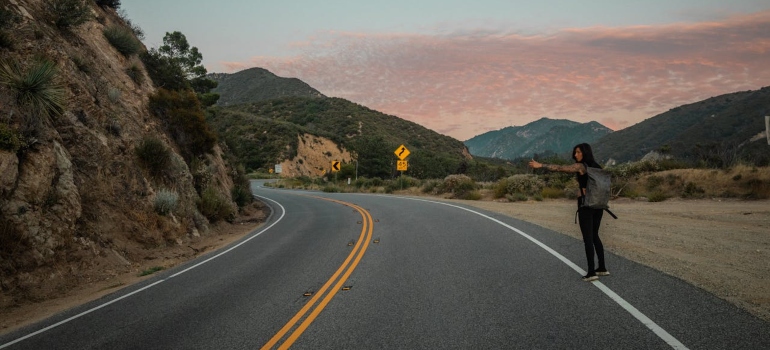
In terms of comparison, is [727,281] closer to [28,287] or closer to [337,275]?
[337,275]

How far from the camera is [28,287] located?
7.81 meters

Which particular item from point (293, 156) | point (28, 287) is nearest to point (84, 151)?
point (28, 287)

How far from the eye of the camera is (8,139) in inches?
327

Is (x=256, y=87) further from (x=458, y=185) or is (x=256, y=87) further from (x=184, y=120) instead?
(x=184, y=120)

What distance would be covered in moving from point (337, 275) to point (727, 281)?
586 centimetres

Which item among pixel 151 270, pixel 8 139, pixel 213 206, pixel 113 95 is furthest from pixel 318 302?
pixel 113 95

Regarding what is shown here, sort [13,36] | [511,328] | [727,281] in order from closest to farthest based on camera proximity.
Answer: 1. [511,328]
2. [727,281]
3. [13,36]

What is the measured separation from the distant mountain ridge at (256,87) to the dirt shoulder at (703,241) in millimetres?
118469

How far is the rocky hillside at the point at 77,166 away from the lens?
823 cm

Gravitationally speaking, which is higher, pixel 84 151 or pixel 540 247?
pixel 84 151

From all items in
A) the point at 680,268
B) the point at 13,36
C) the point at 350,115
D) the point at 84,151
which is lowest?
the point at 680,268

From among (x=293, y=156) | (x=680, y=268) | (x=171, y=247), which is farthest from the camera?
(x=293, y=156)

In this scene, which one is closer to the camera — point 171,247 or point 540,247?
point 540,247

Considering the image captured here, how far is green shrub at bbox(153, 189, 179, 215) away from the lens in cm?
1287
